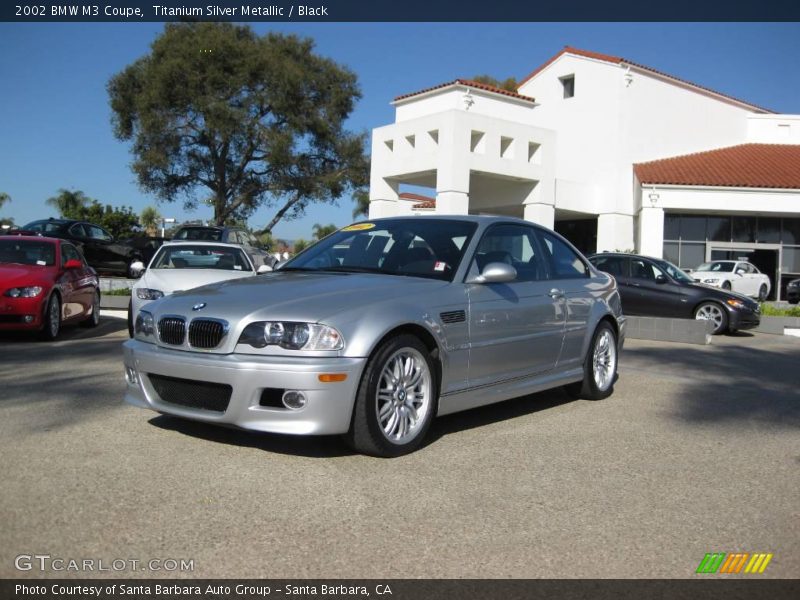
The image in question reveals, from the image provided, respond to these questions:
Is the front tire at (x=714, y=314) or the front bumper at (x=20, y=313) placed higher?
the front bumper at (x=20, y=313)

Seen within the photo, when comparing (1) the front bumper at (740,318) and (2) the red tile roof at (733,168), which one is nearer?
(1) the front bumper at (740,318)

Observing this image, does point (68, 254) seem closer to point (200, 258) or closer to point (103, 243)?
point (200, 258)

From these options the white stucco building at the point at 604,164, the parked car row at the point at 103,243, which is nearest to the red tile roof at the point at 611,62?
the white stucco building at the point at 604,164

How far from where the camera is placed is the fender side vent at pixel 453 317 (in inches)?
207

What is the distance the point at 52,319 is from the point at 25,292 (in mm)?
581

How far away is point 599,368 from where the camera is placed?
23.7 feet

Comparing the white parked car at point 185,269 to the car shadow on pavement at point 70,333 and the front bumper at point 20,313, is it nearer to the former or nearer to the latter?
the car shadow on pavement at point 70,333

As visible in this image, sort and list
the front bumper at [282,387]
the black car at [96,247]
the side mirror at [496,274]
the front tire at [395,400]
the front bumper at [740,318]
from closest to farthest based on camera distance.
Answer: the front bumper at [282,387] < the front tire at [395,400] < the side mirror at [496,274] < the front bumper at [740,318] < the black car at [96,247]

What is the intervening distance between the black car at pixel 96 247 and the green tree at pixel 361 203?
1727 cm

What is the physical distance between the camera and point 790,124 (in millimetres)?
34531

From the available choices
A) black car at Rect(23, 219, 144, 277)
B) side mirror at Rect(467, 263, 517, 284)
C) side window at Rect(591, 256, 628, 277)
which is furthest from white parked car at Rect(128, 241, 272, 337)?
black car at Rect(23, 219, 144, 277)

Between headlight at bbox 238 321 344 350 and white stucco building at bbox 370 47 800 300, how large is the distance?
68.7 ft

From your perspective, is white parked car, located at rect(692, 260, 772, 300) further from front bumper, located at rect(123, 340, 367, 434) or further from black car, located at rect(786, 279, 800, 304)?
front bumper, located at rect(123, 340, 367, 434)

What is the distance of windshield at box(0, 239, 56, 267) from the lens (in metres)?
11.4
